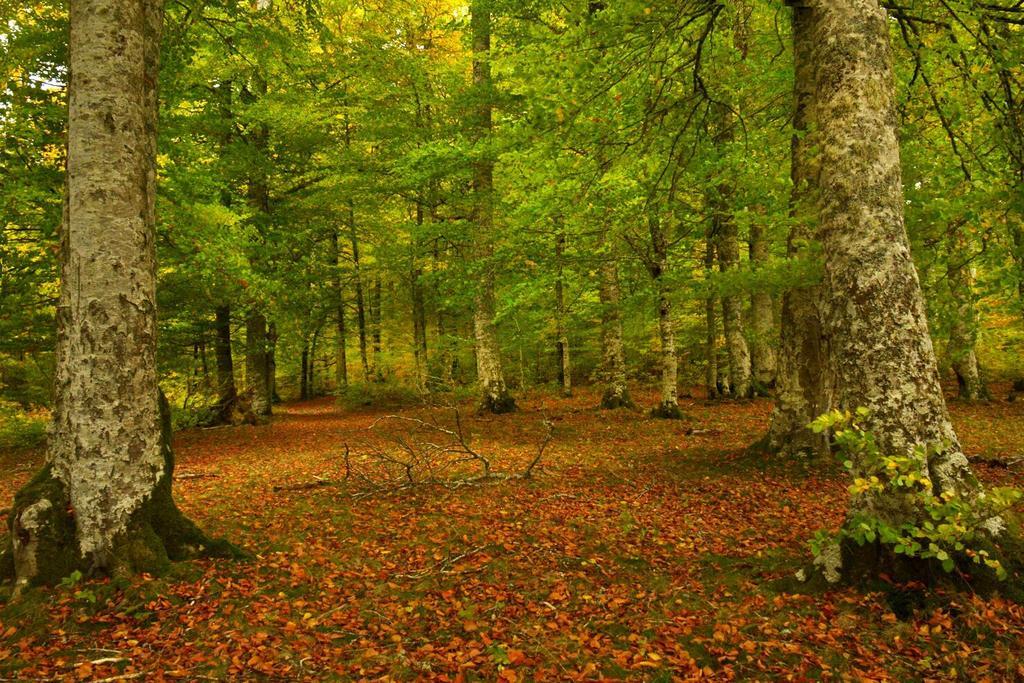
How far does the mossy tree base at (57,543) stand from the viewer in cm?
402

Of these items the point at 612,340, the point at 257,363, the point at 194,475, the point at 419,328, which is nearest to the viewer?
the point at 194,475

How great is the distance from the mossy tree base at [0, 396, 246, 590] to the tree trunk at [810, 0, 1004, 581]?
5.72 metres

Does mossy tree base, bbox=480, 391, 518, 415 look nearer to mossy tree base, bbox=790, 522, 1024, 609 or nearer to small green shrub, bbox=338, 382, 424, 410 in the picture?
small green shrub, bbox=338, 382, 424, 410

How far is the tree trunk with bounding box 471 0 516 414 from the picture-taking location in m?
13.7

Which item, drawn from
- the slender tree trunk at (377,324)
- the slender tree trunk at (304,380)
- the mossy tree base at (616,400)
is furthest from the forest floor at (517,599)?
the slender tree trunk at (304,380)

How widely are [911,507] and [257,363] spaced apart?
58.2ft

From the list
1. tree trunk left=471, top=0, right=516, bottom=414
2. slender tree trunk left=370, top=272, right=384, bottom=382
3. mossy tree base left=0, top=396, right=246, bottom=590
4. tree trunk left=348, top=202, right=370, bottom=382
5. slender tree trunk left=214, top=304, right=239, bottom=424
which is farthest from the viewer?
tree trunk left=348, top=202, right=370, bottom=382

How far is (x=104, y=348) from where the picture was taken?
4.25 meters

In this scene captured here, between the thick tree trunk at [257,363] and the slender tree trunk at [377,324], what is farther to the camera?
the slender tree trunk at [377,324]

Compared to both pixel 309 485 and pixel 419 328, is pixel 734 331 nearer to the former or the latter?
pixel 419 328

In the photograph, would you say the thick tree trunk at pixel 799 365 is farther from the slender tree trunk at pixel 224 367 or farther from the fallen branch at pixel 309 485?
the slender tree trunk at pixel 224 367

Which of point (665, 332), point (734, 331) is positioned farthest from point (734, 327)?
point (665, 332)

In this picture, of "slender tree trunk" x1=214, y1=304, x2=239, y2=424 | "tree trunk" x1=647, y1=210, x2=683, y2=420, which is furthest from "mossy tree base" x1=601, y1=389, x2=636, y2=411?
"slender tree trunk" x1=214, y1=304, x2=239, y2=424

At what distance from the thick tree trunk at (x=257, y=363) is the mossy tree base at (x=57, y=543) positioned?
39.6 ft
